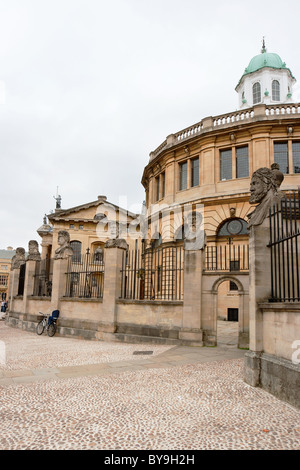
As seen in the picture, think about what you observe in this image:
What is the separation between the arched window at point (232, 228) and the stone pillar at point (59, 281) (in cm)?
1156

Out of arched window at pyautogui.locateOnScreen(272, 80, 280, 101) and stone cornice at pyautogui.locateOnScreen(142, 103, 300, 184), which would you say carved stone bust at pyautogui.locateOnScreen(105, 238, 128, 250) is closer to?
stone cornice at pyautogui.locateOnScreen(142, 103, 300, 184)

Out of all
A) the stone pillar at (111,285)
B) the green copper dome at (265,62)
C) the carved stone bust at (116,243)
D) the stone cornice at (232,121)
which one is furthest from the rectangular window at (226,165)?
the green copper dome at (265,62)

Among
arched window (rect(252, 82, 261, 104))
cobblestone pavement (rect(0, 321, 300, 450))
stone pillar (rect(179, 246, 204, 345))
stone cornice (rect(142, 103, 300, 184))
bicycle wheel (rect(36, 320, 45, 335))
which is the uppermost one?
arched window (rect(252, 82, 261, 104))

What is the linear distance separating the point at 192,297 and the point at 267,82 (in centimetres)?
4026

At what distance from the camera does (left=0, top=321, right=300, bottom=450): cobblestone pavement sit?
11.6 feet

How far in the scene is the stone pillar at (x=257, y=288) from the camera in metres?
6.03

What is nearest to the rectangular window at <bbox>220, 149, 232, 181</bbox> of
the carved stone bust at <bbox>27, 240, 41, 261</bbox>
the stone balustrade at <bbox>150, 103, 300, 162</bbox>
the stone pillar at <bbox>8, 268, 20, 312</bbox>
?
the stone balustrade at <bbox>150, 103, 300, 162</bbox>

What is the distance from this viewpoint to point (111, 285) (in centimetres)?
1233

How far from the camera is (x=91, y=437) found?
3.61 meters

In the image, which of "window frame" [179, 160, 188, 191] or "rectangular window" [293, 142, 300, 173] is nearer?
"rectangular window" [293, 142, 300, 173]

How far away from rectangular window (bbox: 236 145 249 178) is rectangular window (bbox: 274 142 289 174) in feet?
6.26

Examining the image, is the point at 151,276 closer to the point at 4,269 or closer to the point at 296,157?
the point at 296,157

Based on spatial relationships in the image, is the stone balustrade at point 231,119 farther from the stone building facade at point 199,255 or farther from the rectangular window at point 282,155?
the rectangular window at point 282,155

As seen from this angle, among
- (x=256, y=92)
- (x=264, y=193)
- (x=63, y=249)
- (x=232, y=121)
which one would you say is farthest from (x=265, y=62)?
(x=264, y=193)
